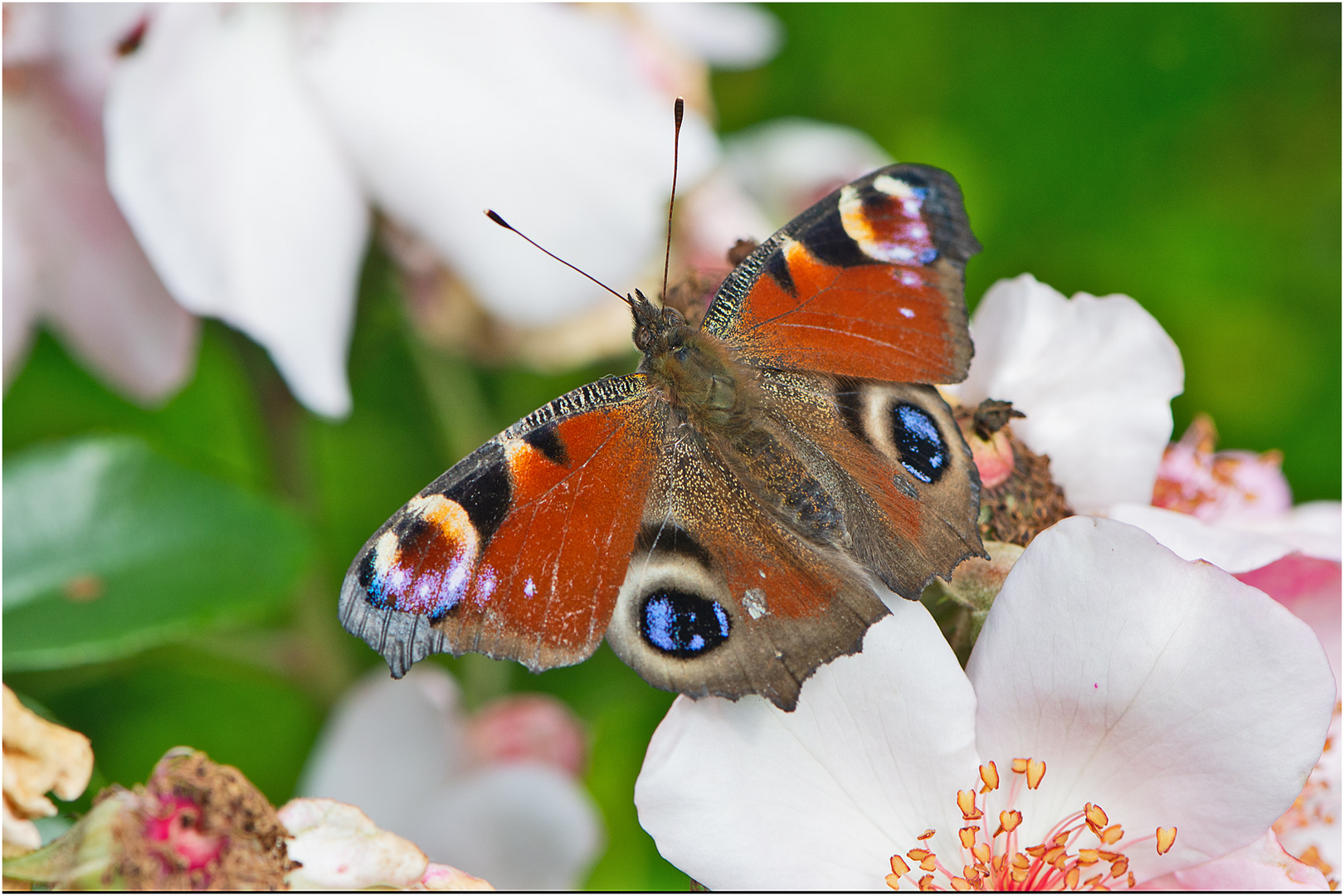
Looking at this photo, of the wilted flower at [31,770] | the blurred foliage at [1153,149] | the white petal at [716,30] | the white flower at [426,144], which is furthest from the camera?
the blurred foliage at [1153,149]

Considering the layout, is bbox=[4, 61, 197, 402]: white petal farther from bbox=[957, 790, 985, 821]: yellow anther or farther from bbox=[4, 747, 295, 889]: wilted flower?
bbox=[957, 790, 985, 821]: yellow anther

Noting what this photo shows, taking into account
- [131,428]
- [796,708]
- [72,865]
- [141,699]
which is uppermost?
[796,708]

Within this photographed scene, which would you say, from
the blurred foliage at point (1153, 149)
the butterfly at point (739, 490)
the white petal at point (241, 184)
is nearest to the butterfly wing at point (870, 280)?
the butterfly at point (739, 490)

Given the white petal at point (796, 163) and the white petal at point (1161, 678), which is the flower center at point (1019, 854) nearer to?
the white petal at point (1161, 678)

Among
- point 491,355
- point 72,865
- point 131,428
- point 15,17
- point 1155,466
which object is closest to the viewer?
point 72,865

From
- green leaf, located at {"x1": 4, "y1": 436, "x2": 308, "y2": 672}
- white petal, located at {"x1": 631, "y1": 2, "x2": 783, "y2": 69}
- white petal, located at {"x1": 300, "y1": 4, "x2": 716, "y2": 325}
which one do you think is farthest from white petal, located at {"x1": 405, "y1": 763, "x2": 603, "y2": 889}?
white petal, located at {"x1": 631, "y1": 2, "x2": 783, "y2": 69}

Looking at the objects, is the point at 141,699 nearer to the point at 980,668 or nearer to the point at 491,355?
the point at 491,355

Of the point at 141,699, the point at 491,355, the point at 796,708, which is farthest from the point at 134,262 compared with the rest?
the point at 796,708
